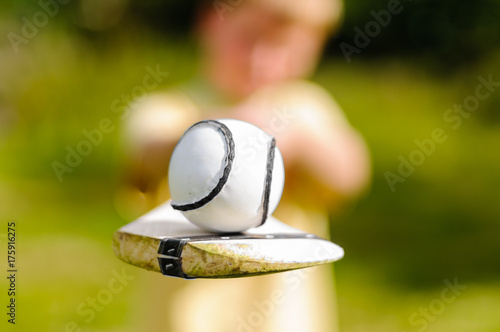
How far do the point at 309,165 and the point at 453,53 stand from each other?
260 centimetres

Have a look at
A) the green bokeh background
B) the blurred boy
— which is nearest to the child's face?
the blurred boy

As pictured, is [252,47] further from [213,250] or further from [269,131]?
[213,250]

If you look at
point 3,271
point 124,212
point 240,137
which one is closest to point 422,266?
point 3,271

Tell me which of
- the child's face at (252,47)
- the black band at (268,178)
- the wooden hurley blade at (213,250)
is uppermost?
the child's face at (252,47)

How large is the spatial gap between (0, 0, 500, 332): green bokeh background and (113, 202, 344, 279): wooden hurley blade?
51.2 inches

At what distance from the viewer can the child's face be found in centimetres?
97

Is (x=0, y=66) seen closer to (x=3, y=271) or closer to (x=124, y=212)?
(x=3, y=271)

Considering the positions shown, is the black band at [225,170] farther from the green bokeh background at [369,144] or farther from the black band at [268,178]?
the green bokeh background at [369,144]

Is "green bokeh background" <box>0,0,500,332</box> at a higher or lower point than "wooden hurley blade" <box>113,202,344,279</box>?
higher

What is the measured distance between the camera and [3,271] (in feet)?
8.11

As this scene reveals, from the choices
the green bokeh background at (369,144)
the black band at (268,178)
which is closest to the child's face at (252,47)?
the black band at (268,178)

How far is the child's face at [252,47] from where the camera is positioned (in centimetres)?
97

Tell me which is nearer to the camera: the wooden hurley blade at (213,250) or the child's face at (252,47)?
the wooden hurley blade at (213,250)

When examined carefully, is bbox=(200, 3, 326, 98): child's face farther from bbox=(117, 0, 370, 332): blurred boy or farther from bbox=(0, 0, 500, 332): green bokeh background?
bbox=(0, 0, 500, 332): green bokeh background
